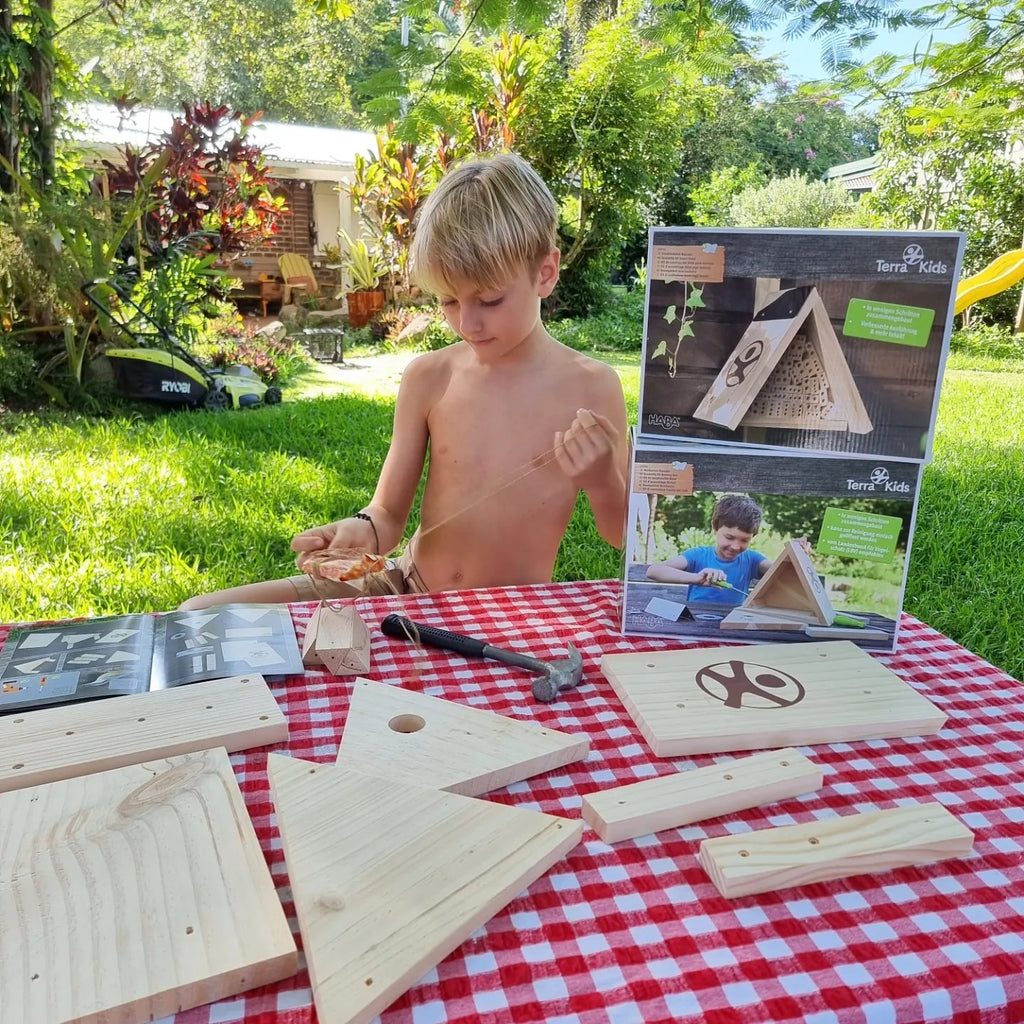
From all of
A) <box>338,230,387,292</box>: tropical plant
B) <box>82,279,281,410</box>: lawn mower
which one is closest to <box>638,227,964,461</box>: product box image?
<box>82,279,281,410</box>: lawn mower

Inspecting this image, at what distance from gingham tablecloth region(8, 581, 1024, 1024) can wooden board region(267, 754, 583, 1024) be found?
3 centimetres

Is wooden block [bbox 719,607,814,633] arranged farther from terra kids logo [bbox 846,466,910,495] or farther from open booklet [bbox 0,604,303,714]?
open booklet [bbox 0,604,303,714]

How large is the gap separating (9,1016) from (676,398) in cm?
108

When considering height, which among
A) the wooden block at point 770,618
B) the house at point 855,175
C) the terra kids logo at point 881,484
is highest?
the house at point 855,175

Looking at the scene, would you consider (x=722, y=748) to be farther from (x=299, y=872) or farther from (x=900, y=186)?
(x=900, y=186)

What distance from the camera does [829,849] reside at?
834 millimetres

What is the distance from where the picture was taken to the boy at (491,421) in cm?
165

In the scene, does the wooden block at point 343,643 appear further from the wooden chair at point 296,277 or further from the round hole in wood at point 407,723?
the wooden chair at point 296,277

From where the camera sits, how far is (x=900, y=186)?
1173cm

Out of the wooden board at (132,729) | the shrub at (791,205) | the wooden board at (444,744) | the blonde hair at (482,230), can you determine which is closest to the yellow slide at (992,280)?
the blonde hair at (482,230)

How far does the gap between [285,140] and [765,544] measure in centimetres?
1648

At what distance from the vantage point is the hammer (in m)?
1.17

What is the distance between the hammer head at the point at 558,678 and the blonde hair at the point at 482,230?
0.80 metres

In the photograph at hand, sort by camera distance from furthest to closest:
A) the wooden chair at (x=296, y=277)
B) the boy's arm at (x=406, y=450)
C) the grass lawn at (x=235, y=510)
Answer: the wooden chair at (x=296, y=277), the grass lawn at (x=235, y=510), the boy's arm at (x=406, y=450)
